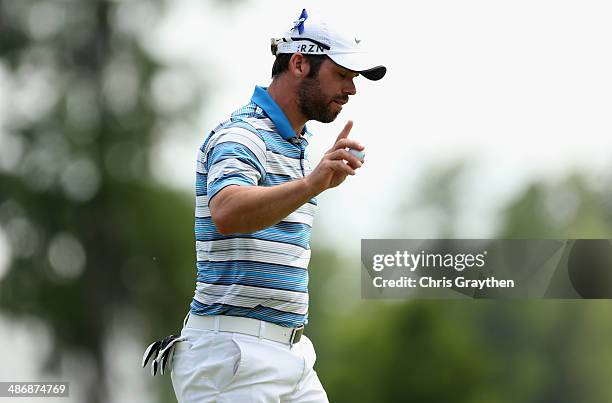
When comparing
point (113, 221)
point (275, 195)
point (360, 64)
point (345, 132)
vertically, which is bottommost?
point (113, 221)

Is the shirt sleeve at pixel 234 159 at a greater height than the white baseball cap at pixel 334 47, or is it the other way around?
the white baseball cap at pixel 334 47

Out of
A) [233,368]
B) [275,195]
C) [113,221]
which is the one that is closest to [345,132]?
[275,195]

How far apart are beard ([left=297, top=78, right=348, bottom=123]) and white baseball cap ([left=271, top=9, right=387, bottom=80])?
3.0 inches

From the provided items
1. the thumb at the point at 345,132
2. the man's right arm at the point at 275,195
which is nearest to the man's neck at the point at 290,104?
the thumb at the point at 345,132

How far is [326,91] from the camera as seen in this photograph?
7.54 ft

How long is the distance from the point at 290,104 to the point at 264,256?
Result: 39 cm

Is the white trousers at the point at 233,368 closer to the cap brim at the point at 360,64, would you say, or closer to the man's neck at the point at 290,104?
the man's neck at the point at 290,104

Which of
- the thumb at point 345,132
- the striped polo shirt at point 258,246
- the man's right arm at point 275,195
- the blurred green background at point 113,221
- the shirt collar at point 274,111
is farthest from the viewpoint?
the blurred green background at point 113,221

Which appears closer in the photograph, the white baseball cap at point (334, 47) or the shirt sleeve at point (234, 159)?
the shirt sleeve at point (234, 159)

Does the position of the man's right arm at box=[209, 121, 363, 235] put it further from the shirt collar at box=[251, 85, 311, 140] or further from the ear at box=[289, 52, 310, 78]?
the ear at box=[289, 52, 310, 78]

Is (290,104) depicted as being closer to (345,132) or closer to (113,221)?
(345,132)

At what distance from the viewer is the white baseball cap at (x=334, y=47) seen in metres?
2.26

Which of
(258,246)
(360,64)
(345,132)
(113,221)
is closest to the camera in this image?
(345,132)

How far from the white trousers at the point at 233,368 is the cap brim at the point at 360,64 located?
66 centimetres
